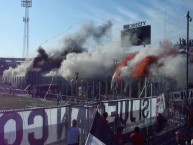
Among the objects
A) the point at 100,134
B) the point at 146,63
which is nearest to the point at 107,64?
the point at 146,63

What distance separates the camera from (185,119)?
859 inches

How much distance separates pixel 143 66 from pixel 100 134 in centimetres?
3157

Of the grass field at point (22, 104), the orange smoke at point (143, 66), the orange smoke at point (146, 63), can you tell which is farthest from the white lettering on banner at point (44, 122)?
the orange smoke at point (146, 63)

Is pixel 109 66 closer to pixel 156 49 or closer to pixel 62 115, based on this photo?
pixel 156 49

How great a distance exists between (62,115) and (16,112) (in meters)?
2.31

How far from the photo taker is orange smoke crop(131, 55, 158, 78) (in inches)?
1507

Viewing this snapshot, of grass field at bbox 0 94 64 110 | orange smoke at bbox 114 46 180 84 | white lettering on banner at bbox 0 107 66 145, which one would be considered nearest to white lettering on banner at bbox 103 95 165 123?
white lettering on banner at bbox 0 107 66 145

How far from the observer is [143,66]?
39.1 m

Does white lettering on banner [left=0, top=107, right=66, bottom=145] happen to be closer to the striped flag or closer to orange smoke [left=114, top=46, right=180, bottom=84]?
the striped flag

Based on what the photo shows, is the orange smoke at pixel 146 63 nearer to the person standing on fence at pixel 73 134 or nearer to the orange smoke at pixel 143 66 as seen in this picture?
the orange smoke at pixel 143 66

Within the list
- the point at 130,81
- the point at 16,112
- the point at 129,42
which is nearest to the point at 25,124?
the point at 16,112

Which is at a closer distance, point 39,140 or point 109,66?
point 39,140

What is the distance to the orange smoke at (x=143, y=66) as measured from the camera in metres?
38.3

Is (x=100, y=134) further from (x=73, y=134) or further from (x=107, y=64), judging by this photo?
(x=107, y=64)
